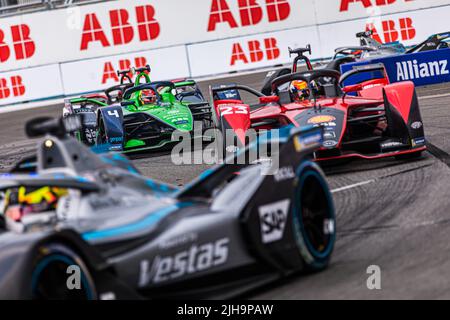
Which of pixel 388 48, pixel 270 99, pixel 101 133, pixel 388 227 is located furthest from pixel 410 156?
pixel 388 48

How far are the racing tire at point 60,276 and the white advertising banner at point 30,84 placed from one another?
82.7 feet

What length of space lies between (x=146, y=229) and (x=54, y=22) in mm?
25466

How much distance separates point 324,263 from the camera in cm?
693

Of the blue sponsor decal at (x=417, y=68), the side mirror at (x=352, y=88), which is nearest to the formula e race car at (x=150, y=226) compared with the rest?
the side mirror at (x=352, y=88)

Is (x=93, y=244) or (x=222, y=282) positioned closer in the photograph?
(x=93, y=244)

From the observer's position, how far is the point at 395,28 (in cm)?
2980

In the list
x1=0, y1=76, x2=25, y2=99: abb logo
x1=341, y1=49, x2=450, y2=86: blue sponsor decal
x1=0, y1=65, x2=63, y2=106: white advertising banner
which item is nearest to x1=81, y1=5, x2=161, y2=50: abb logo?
x1=0, y1=65, x2=63, y2=106: white advertising banner

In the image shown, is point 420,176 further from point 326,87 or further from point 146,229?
point 146,229

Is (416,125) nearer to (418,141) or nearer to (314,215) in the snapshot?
(418,141)

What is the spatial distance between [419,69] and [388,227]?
41.2 feet

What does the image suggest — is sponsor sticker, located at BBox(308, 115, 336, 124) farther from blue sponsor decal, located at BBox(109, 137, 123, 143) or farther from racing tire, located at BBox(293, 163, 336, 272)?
blue sponsor decal, located at BBox(109, 137, 123, 143)
